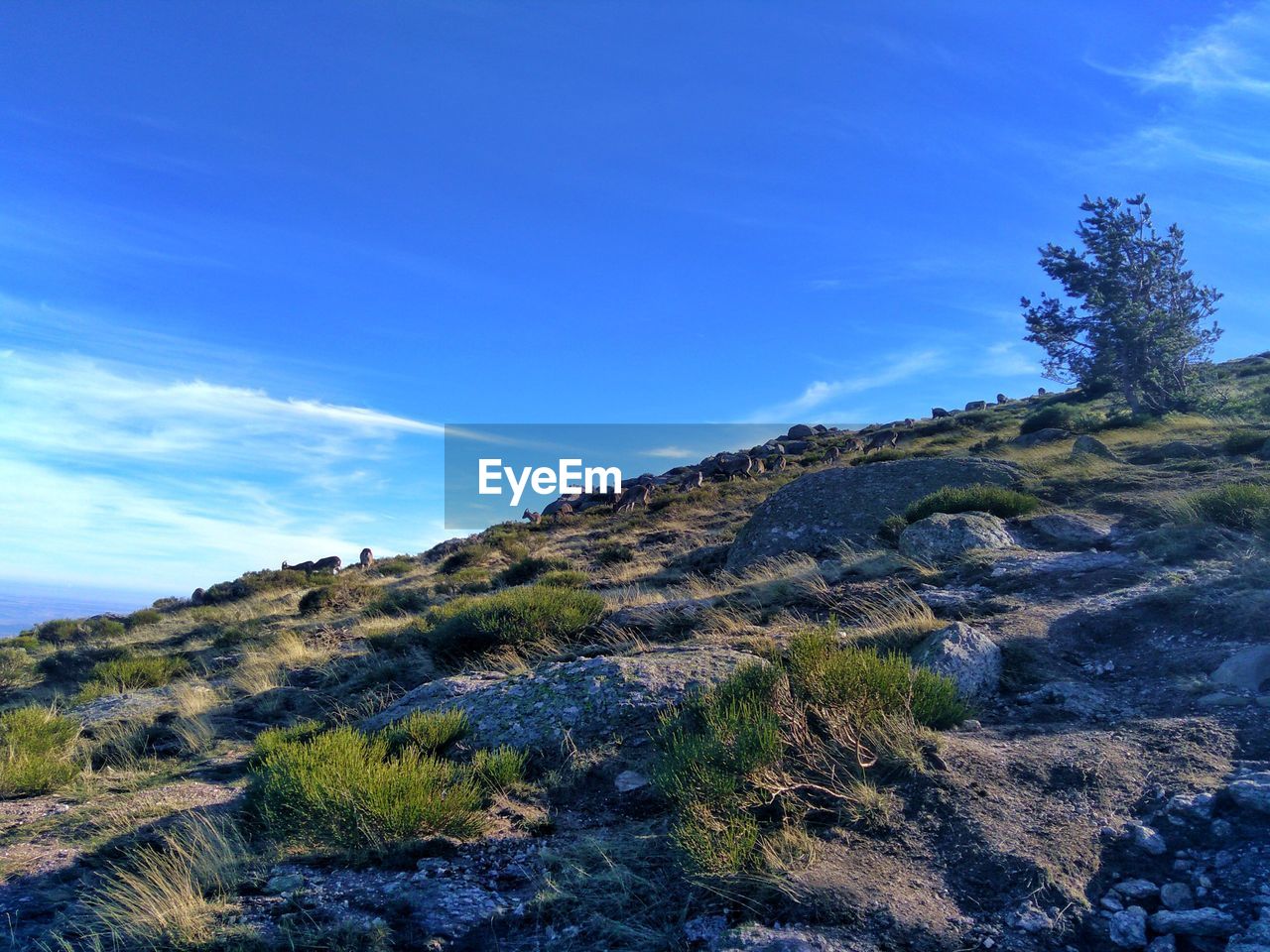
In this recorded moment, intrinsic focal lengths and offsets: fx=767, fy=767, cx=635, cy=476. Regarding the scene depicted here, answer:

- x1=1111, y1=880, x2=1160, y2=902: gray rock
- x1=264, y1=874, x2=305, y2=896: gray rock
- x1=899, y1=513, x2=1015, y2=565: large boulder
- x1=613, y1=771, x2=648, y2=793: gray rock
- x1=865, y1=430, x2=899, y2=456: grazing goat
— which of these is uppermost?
x1=865, y1=430, x2=899, y2=456: grazing goat

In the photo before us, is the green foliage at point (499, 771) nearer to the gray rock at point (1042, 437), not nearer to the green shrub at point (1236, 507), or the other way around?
the green shrub at point (1236, 507)

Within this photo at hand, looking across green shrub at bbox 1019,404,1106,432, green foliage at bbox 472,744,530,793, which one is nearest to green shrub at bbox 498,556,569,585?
green foliage at bbox 472,744,530,793

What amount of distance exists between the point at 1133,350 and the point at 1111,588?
1059 inches

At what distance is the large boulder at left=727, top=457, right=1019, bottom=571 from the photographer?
1431cm

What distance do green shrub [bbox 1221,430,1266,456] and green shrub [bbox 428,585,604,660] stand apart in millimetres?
15251

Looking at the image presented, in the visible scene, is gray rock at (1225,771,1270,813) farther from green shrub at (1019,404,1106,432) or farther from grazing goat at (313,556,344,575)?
grazing goat at (313,556,344,575)

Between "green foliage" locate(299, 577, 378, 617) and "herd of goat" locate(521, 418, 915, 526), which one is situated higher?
"herd of goat" locate(521, 418, 915, 526)

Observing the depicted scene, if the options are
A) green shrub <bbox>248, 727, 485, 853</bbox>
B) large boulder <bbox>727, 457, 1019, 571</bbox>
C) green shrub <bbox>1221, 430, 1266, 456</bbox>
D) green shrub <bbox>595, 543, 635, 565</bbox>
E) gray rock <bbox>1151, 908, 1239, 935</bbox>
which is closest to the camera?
gray rock <bbox>1151, 908, 1239, 935</bbox>

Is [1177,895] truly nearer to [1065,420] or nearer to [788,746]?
[788,746]

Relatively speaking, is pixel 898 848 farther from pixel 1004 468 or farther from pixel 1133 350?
pixel 1133 350

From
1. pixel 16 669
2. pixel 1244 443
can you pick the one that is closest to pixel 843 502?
pixel 1244 443

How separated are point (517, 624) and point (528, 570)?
965 centimetres

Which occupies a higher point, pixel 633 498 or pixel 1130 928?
pixel 633 498

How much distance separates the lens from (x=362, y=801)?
443 cm
